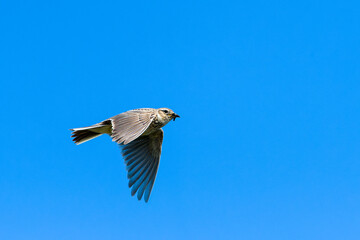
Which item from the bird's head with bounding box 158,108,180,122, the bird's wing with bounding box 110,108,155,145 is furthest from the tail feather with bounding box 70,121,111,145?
the bird's head with bounding box 158,108,180,122

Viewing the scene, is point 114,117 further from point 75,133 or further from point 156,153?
point 156,153

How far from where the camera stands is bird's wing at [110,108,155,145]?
11.0 meters

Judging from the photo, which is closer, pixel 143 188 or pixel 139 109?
pixel 139 109

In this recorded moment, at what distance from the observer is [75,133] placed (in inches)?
512

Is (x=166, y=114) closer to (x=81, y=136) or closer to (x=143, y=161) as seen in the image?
(x=143, y=161)

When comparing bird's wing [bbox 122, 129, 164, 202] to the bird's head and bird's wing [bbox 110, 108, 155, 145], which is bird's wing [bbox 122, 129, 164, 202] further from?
bird's wing [bbox 110, 108, 155, 145]

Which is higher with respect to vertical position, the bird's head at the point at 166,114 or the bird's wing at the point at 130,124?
the bird's head at the point at 166,114

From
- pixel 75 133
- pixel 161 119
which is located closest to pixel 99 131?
pixel 75 133

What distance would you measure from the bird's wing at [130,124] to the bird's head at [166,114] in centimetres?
27

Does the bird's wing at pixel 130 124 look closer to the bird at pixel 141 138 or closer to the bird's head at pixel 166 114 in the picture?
the bird at pixel 141 138

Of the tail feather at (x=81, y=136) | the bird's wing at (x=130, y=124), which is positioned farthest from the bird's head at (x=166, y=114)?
the tail feather at (x=81, y=136)

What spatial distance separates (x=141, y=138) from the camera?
47.8 ft

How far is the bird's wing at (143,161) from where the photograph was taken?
553 inches

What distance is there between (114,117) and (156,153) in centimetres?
242
